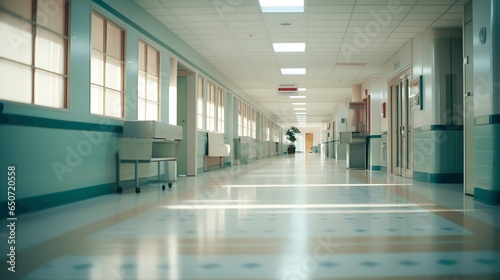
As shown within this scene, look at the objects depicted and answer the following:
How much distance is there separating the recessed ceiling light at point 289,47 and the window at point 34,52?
5483 millimetres

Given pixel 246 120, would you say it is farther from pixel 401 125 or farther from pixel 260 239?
pixel 260 239

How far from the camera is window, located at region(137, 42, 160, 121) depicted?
7.07 m

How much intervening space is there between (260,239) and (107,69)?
3993 mm

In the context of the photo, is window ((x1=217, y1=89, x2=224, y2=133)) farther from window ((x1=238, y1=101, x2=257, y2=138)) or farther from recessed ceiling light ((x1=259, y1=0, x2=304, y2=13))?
recessed ceiling light ((x1=259, y1=0, x2=304, y2=13))

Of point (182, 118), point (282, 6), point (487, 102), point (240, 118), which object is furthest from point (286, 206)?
point (240, 118)

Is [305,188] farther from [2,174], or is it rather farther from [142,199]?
[2,174]

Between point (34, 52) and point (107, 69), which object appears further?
point (107, 69)

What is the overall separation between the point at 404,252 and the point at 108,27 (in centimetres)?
513

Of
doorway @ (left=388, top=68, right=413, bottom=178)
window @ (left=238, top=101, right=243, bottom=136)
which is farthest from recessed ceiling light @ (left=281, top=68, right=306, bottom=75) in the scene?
window @ (left=238, top=101, right=243, bottom=136)

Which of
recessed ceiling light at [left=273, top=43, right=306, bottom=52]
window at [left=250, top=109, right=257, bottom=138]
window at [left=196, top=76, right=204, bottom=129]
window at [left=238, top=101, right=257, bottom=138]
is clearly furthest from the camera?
window at [left=250, top=109, right=257, bottom=138]

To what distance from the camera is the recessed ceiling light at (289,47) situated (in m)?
9.38

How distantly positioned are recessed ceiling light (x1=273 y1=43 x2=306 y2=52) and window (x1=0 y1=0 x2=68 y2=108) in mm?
5483

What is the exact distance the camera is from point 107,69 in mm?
5898

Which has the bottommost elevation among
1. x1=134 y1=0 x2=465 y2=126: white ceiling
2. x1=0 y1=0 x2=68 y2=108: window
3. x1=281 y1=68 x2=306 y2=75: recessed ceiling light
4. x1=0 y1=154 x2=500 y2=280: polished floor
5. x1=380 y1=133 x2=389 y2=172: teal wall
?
x1=0 y1=154 x2=500 y2=280: polished floor
